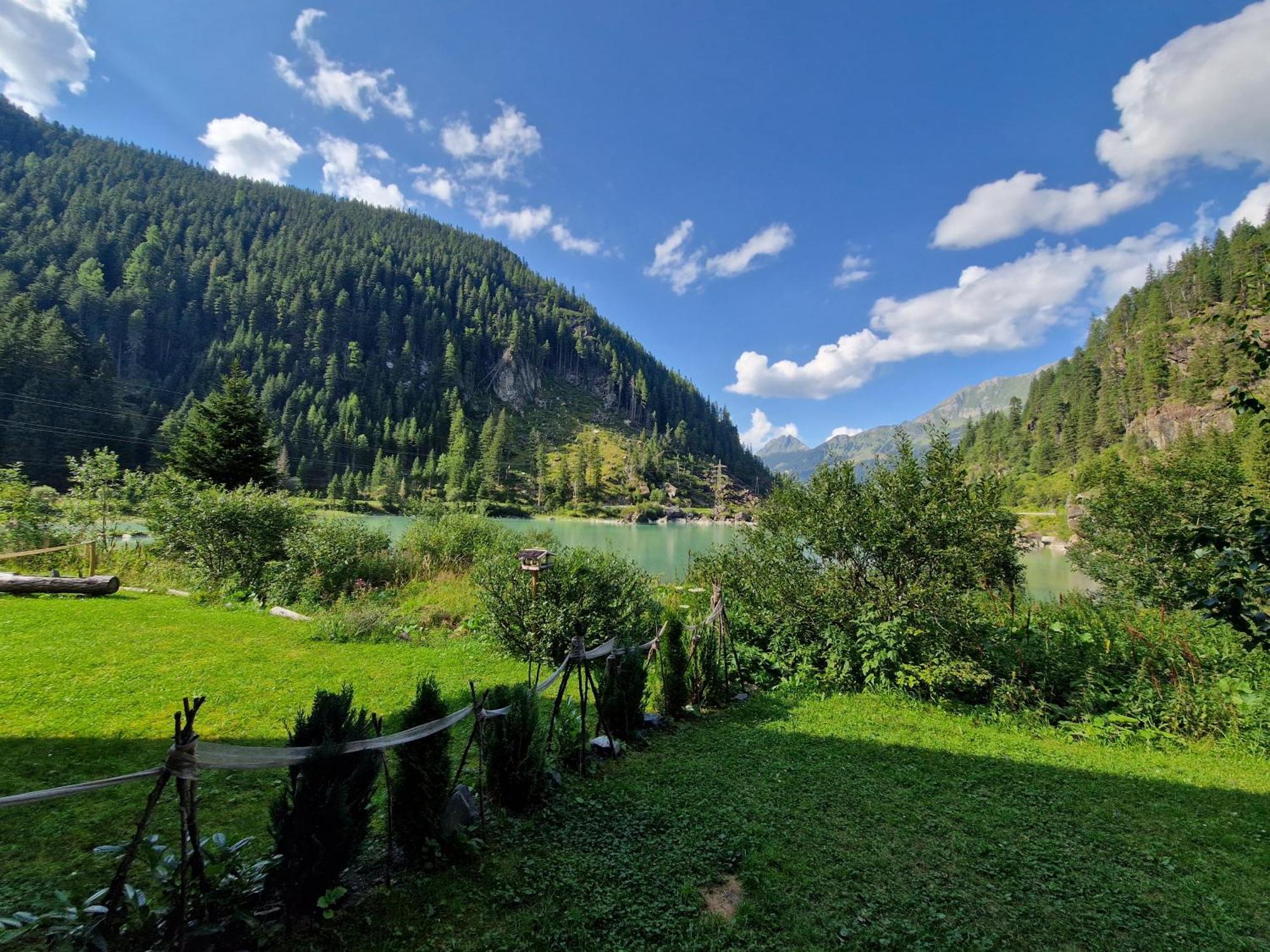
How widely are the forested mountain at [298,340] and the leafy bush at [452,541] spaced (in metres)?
64.5

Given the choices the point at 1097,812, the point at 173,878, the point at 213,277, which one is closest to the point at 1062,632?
the point at 1097,812

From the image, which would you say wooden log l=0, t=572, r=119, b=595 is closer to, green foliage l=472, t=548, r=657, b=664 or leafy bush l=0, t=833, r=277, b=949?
green foliage l=472, t=548, r=657, b=664

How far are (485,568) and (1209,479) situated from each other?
17939 millimetres

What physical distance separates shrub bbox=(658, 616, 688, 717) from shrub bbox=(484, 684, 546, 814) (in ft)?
10.3

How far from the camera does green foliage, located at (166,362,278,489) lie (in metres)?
19.8

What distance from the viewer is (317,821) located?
3188mm

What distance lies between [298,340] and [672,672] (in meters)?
157

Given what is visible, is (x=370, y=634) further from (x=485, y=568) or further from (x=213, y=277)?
(x=213, y=277)

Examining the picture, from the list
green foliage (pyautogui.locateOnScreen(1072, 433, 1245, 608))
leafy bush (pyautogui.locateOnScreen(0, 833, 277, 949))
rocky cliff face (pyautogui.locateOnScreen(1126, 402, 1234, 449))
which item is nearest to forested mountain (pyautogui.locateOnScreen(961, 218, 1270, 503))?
rocky cliff face (pyautogui.locateOnScreen(1126, 402, 1234, 449))

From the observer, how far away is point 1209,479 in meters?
12.9

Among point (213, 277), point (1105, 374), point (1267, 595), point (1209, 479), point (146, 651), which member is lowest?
point (146, 651)

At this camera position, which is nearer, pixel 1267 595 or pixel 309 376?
pixel 1267 595

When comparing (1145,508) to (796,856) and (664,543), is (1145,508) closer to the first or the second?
(796,856)

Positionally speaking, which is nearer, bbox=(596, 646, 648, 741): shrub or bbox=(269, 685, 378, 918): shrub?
bbox=(269, 685, 378, 918): shrub
